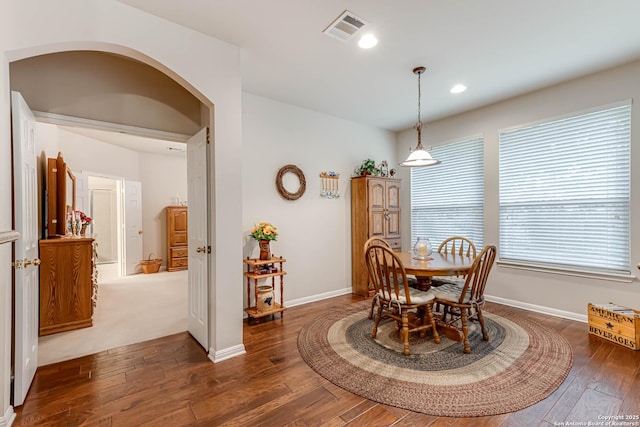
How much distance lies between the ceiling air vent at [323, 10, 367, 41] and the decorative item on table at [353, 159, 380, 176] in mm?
2247

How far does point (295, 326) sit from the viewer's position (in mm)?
3174

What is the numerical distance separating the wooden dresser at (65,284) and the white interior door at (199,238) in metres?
1.26

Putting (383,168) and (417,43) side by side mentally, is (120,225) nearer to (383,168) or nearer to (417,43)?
(383,168)

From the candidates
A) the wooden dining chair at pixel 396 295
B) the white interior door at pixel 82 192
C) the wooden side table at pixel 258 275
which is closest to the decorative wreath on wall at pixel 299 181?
the wooden side table at pixel 258 275

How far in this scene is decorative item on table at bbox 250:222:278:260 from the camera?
3322 millimetres

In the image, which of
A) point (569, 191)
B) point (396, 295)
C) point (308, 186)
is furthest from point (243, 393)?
point (569, 191)

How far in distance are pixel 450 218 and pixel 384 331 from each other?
7.77 feet

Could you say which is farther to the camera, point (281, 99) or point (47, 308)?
point (281, 99)

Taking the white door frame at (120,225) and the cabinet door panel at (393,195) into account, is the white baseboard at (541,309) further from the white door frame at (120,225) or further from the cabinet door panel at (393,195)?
the white door frame at (120,225)

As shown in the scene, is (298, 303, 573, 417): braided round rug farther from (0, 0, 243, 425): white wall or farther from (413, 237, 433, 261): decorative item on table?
(0, 0, 243, 425): white wall

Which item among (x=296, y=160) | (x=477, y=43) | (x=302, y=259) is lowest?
(x=302, y=259)

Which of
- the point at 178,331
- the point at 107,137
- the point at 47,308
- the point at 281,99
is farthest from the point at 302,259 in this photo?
the point at 107,137

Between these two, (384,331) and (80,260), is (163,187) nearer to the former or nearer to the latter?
(80,260)

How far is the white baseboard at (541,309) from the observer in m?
3.22
